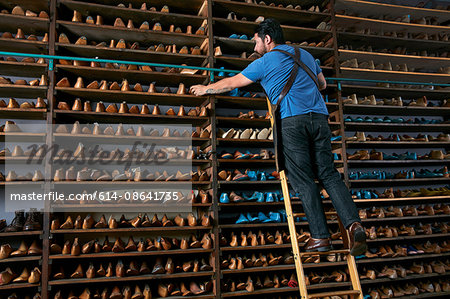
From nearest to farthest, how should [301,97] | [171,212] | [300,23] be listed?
1. [301,97]
2. [171,212]
3. [300,23]

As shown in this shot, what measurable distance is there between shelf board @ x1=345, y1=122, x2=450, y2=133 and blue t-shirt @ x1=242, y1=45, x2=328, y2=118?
1.87 meters

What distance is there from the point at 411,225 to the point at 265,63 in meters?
3.19

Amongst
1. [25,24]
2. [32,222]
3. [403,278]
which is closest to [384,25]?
[403,278]

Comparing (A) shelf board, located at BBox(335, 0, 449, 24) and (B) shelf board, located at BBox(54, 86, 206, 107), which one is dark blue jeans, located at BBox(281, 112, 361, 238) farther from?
(A) shelf board, located at BBox(335, 0, 449, 24)

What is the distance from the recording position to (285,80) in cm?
244

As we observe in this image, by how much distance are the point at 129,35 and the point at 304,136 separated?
2476mm

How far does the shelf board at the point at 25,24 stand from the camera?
3.35 m

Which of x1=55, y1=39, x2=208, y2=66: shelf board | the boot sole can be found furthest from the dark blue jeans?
x1=55, y1=39, x2=208, y2=66: shelf board

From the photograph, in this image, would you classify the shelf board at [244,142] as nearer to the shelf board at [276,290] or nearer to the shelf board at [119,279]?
the shelf board at [119,279]

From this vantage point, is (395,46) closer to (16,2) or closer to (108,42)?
(108,42)

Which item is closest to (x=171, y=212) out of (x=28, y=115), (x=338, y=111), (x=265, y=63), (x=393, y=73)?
(x=28, y=115)

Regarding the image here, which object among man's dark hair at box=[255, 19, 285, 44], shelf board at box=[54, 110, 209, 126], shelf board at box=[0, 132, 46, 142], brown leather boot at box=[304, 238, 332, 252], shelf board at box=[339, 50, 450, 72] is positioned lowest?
brown leather boot at box=[304, 238, 332, 252]

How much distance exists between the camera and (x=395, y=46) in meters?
4.99

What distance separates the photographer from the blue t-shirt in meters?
2.34
